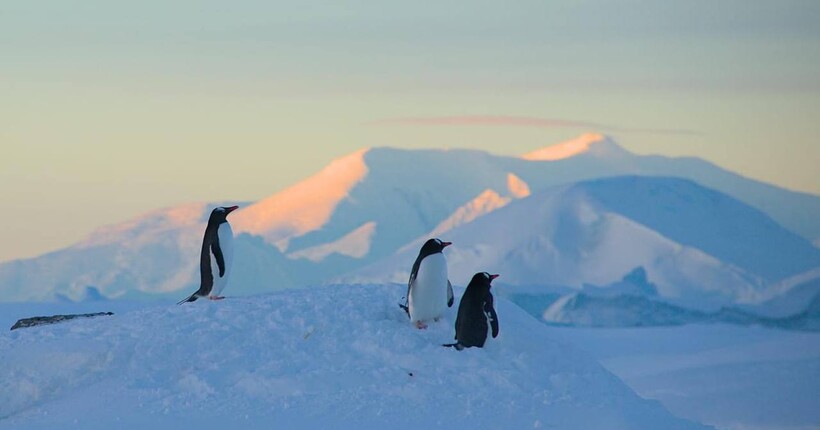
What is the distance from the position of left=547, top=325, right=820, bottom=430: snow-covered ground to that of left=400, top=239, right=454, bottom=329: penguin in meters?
7.74

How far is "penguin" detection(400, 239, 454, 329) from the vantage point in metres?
11.7

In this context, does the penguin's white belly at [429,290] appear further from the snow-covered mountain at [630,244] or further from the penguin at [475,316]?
the snow-covered mountain at [630,244]

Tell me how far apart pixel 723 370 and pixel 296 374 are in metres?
16.4

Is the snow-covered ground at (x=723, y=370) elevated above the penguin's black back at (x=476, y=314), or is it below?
below

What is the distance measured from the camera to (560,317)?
1836 inches

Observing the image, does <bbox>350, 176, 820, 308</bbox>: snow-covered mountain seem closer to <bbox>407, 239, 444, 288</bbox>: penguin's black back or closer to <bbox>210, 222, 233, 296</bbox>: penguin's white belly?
<bbox>210, 222, 233, 296</bbox>: penguin's white belly

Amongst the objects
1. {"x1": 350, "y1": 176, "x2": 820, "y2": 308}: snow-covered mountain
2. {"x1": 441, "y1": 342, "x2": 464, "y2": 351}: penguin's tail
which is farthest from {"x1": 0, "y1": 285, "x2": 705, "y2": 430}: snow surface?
{"x1": 350, "y1": 176, "x2": 820, "y2": 308}: snow-covered mountain

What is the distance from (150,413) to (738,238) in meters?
72.9

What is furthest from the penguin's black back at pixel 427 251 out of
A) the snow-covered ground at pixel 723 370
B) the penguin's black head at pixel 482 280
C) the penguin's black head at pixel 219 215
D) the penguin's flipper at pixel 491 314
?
A: the snow-covered ground at pixel 723 370

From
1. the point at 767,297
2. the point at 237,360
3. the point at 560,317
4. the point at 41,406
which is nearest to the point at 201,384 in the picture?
the point at 237,360

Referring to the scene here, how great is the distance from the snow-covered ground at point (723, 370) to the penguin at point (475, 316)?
7.86 m

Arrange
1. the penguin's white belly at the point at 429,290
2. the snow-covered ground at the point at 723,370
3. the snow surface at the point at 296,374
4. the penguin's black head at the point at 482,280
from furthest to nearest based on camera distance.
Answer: the snow-covered ground at the point at 723,370, the penguin's white belly at the point at 429,290, the penguin's black head at the point at 482,280, the snow surface at the point at 296,374

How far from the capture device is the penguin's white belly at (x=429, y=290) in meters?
11.7

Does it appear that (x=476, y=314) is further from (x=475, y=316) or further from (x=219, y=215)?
(x=219, y=215)
